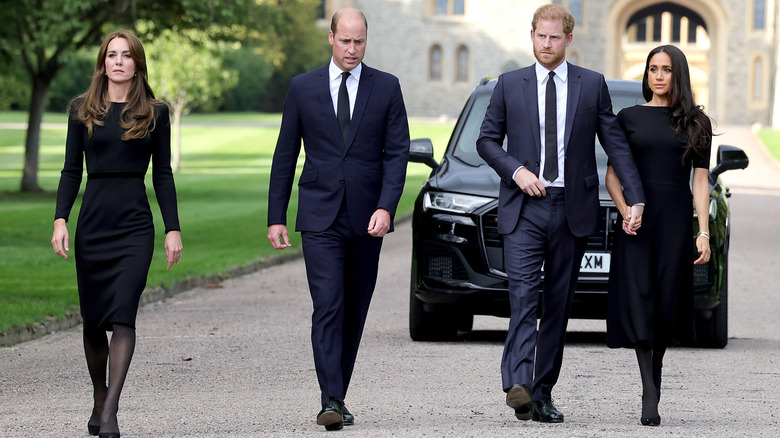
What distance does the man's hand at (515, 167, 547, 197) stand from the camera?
6.27 meters

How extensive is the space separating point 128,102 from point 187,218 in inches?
718

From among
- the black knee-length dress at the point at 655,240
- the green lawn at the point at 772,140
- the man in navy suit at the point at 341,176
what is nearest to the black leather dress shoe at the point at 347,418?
the man in navy suit at the point at 341,176

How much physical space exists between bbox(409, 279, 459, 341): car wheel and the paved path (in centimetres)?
11

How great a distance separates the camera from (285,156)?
20.9 feet

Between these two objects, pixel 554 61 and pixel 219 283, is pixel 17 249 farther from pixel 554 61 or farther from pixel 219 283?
pixel 554 61

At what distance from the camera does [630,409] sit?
676cm

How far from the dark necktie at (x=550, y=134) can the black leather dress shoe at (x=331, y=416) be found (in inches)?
56.2

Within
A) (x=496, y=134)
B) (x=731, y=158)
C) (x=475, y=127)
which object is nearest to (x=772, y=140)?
(x=475, y=127)

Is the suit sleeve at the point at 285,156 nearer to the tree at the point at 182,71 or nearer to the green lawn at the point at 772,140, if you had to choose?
the tree at the point at 182,71

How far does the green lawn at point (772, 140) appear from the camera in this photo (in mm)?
50112

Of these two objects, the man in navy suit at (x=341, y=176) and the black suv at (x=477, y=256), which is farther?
the black suv at (x=477, y=256)

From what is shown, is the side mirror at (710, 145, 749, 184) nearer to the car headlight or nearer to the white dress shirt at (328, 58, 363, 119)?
the car headlight

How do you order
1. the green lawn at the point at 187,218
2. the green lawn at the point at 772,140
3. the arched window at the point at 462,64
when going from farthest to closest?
the arched window at the point at 462,64 < the green lawn at the point at 772,140 < the green lawn at the point at 187,218

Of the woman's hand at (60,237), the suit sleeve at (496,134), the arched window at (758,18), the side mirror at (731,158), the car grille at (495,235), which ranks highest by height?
the arched window at (758,18)
